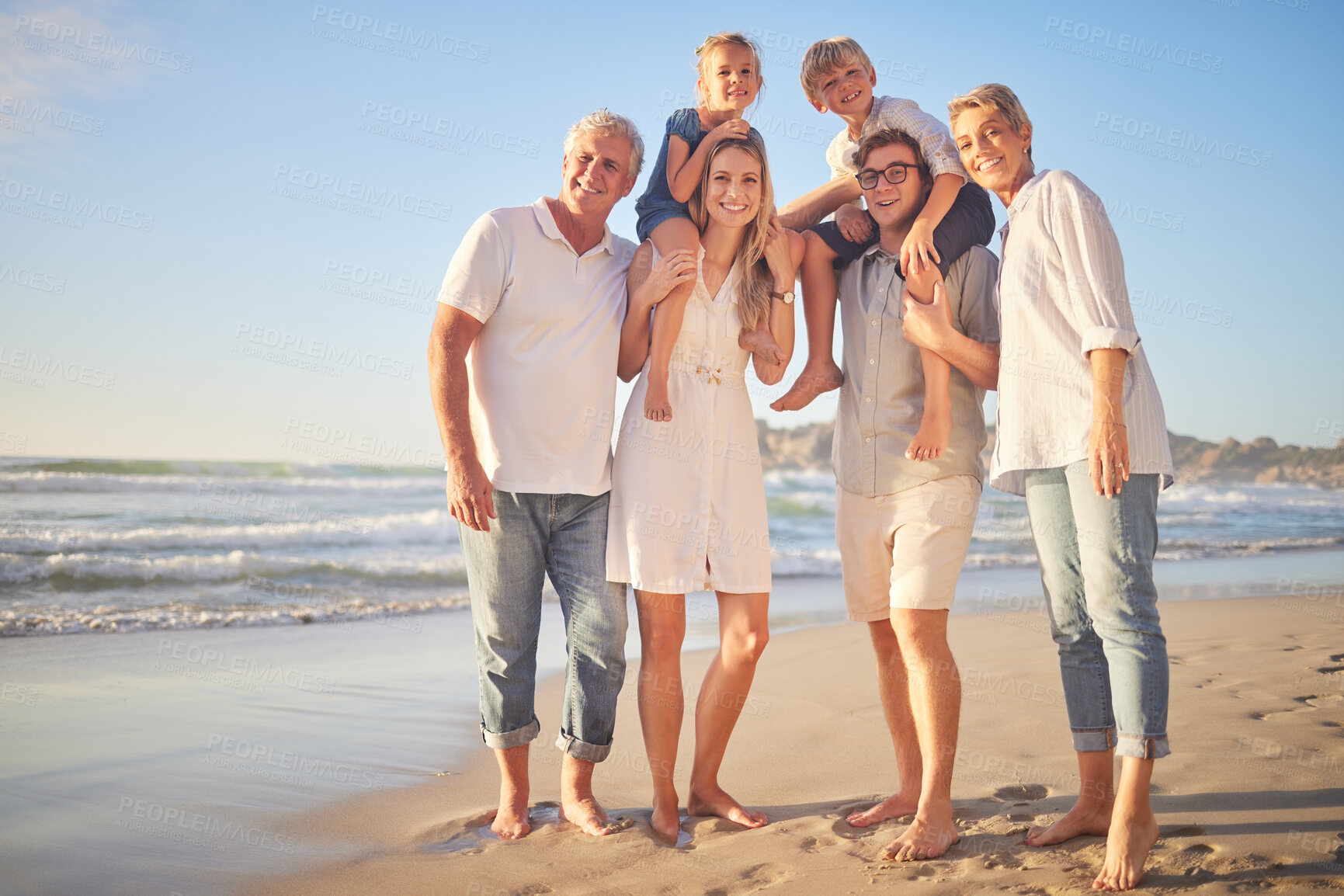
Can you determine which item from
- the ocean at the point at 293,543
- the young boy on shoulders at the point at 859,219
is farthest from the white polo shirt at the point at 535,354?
the ocean at the point at 293,543

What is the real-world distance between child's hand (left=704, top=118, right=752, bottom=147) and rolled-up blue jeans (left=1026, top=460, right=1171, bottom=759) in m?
1.51

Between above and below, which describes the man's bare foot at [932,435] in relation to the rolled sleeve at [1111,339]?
below

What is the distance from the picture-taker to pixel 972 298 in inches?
116

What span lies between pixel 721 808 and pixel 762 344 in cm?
155

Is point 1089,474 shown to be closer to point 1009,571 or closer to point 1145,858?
point 1145,858

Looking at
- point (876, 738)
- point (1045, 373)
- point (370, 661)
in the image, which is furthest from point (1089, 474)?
point (370, 661)

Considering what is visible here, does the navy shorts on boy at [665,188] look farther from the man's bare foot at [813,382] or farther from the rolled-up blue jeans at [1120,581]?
the rolled-up blue jeans at [1120,581]

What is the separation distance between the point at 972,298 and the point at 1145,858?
5.51 ft

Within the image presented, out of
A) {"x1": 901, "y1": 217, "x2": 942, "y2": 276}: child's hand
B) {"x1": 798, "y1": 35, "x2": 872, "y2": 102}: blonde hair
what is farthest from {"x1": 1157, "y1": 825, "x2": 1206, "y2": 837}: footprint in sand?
{"x1": 798, "y1": 35, "x2": 872, "y2": 102}: blonde hair

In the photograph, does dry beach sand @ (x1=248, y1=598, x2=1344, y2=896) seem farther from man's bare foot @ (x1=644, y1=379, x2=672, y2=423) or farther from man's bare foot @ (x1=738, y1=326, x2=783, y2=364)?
man's bare foot @ (x1=738, y1=326, x2=783, y2=364)

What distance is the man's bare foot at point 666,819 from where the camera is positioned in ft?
9.24

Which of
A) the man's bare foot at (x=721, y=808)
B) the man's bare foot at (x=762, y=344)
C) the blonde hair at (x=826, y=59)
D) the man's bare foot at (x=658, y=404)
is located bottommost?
the man's bare foot at (x=721, y=808)

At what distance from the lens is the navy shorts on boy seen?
10.3 feet

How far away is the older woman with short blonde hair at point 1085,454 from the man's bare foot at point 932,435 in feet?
0.53
